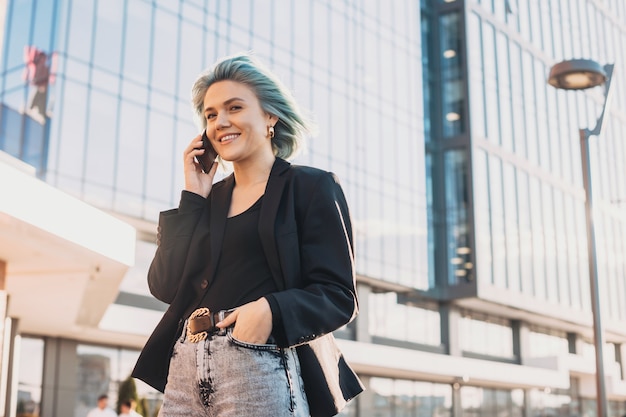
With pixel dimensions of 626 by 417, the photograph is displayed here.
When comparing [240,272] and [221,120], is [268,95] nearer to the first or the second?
[221,120]

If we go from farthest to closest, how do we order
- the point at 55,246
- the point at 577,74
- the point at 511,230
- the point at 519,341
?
the point at 519,341
the point at 511,230
the point at 55,246
the point at 577,74

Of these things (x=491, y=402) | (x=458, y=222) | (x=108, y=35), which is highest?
(x=108, y=35)

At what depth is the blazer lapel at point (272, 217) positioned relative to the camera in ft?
7.97

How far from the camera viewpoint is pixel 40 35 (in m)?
23.8

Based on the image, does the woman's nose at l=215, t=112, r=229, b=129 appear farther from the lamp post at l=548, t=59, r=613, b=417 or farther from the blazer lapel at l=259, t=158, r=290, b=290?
the lamp post at l=548, t=59, r=613, b=417

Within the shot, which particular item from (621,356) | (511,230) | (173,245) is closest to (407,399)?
(511,230)

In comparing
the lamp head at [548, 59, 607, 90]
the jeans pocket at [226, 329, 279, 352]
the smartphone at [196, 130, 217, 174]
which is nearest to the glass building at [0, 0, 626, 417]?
the lamp head at [548, 59, 607, 90]

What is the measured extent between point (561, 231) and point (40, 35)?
3017 centimetres

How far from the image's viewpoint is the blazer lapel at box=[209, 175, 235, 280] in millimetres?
2479

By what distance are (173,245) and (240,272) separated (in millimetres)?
263

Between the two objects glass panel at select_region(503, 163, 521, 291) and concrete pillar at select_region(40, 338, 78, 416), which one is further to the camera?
glass panel at select_region(503, 163, 521, 291)

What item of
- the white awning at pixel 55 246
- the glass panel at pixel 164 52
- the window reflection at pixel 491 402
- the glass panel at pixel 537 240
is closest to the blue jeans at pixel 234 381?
the white awning at pixel 55 246

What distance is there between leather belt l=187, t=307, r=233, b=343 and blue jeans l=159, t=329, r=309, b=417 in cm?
2

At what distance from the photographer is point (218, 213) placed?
8.46 feet
